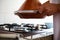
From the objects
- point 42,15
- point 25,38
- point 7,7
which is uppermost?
point 7,7

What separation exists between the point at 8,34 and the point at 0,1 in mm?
836

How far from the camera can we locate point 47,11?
0.46 metres

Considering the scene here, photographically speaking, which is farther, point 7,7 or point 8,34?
point 7,7

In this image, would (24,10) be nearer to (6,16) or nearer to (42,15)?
(42,15)

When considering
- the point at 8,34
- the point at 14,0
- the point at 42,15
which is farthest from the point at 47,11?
the point at 14,0

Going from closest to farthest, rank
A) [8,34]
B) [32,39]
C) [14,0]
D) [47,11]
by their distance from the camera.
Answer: [47,11], [32,39], [8,34], [14,0]

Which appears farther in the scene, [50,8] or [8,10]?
[8,10]

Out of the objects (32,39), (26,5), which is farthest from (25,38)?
(26,5)

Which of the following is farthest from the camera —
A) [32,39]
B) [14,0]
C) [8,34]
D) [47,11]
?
[14,0]

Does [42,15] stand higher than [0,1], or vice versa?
[0,1]

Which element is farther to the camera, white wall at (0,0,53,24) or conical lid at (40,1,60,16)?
white wall at (0,0,53,24)

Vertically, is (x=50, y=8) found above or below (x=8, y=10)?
below

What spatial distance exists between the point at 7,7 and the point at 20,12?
1.76 metres

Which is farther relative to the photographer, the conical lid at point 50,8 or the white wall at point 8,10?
the white wall at point 8,10
